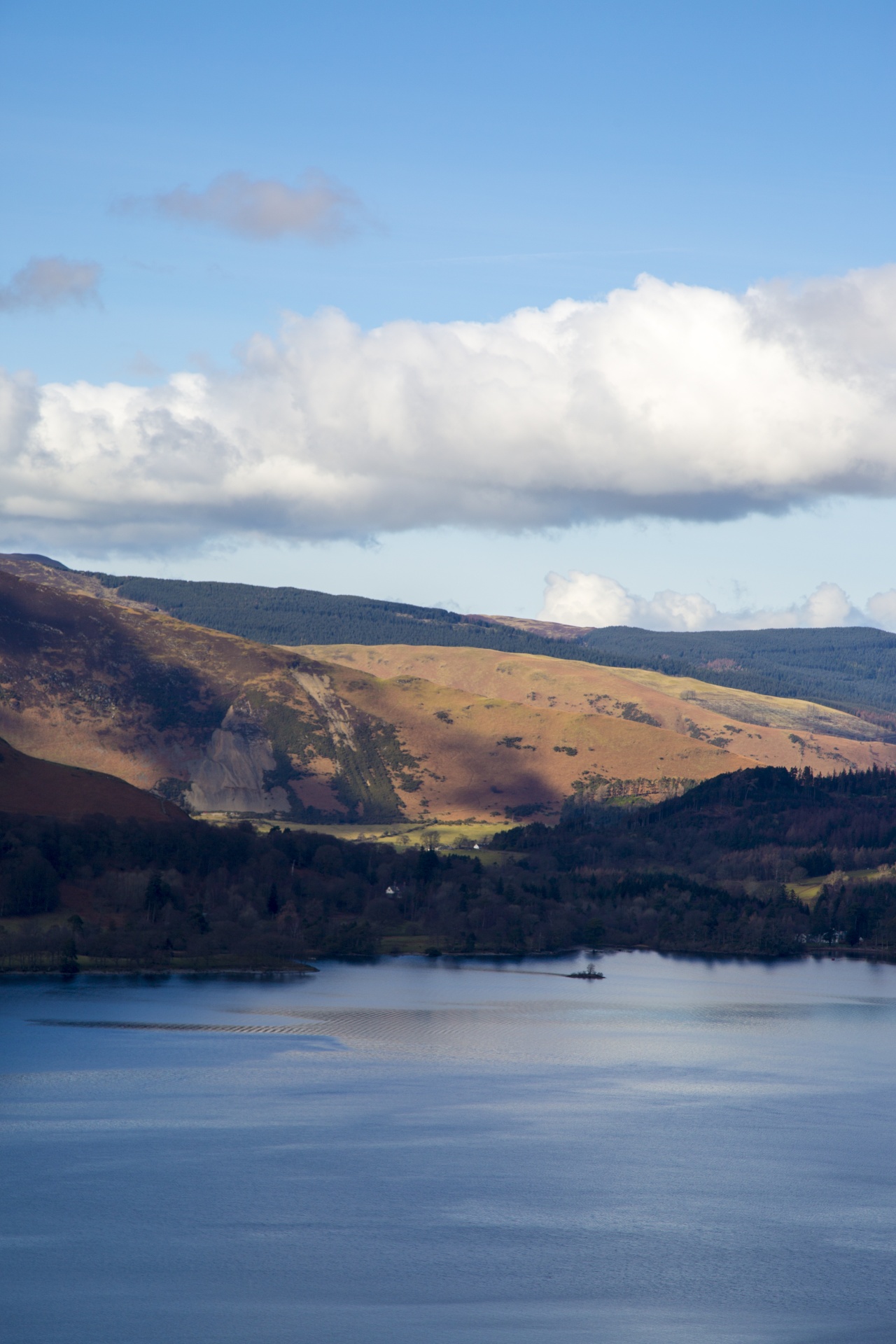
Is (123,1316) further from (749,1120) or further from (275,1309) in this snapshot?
(749,1120)

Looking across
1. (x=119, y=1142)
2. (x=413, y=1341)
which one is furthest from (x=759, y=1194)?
(x=119, y=1142)

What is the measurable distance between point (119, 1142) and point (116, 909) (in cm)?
11170

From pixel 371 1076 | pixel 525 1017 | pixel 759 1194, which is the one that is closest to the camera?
pixel 759 1194

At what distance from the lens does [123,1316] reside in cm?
5772

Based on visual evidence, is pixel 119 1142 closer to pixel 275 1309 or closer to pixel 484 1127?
pixel 484 1127

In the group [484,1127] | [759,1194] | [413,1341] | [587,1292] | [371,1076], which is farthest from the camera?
[371,1076]

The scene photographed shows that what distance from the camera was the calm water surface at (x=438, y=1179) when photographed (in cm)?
5972

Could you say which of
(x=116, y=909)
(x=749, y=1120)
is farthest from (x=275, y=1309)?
(x=116, y=909)

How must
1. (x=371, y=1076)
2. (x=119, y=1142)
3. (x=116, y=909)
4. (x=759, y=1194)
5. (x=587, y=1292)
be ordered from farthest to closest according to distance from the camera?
(x=116, y=909), (x=371, y=1076), (x=119, y=1142), (x=759, y=1194), (x=587, y=1292)

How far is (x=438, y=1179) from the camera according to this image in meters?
79.6

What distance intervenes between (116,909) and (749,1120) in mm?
114589

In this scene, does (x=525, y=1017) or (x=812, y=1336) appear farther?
(x=525, y=1017)

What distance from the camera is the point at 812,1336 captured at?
5812cm

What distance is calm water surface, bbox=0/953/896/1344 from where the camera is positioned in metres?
59.7
